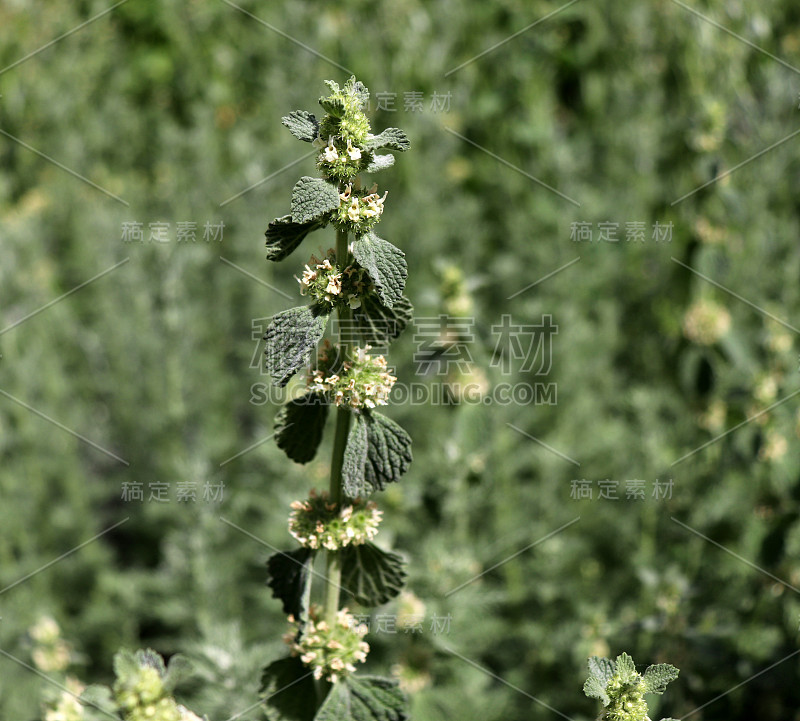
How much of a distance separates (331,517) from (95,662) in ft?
7.04

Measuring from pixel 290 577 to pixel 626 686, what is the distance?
0.52 meters

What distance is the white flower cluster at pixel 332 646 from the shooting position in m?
1.23

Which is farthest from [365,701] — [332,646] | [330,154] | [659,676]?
[330,154]

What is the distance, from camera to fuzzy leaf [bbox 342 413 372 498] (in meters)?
1.15

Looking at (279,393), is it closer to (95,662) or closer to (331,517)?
(95,662)

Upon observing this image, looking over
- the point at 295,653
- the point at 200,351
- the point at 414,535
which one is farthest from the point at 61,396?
the point at 295,653

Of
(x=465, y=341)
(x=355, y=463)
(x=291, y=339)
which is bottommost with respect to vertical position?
(x=355, y=463)

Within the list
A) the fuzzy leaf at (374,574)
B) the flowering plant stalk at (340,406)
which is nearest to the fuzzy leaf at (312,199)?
the flowering plant stalk at (340,406)

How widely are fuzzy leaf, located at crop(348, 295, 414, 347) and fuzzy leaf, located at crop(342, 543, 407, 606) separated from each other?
1.12ft

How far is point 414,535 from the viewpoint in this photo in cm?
271

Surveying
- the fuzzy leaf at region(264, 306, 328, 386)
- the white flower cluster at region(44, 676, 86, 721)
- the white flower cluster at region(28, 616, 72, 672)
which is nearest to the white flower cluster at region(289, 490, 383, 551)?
the fuzzy leaf at region(264, 306, 328, 386)

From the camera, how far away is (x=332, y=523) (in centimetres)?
125

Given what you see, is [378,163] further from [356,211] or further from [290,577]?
[290,577]

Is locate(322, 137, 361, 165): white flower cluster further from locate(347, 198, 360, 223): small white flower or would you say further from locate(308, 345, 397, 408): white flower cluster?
locate(308, 345, 397, 408): white flower cluster
